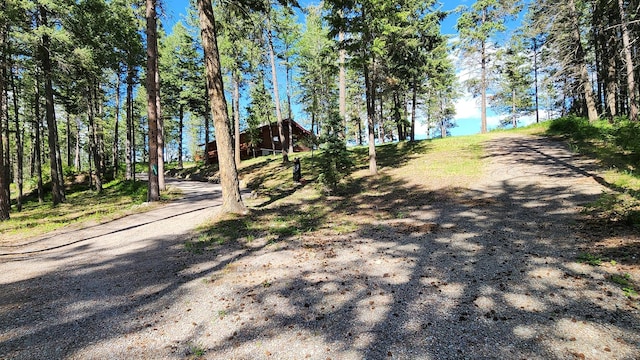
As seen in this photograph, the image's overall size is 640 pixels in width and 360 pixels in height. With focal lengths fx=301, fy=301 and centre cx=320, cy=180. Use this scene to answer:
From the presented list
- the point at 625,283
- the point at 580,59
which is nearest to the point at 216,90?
the point at 625,283

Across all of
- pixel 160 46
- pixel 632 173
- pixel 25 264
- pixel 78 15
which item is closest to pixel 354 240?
pixel 25 264

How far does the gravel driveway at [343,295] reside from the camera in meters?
3.52

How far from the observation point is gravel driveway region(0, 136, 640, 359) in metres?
3.52

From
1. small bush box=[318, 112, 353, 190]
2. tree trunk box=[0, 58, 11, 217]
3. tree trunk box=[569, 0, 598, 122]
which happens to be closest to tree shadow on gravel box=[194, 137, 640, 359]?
small bush box=[318, 112, 353, 190]

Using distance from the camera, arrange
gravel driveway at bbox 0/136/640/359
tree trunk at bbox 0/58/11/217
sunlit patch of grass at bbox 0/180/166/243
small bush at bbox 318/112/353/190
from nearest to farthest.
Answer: gravel driveway at bbox 0/136/640/359, sunlit patch of grass at bbox 0/180/166/243, tree trunk at bbox 0/58/11/217, small bush at bbox 318/112/353/190

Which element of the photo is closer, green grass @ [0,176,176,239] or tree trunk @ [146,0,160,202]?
green grass @ [0,176,176,239]

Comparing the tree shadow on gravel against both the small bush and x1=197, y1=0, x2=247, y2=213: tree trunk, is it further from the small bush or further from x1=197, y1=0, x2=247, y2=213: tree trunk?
the small bush

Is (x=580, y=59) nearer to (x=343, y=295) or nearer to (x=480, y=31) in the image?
(x=480, y=31)

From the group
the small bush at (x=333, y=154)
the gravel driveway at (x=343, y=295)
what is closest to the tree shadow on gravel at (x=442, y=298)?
the gravel driveway at (x=343, y=295)

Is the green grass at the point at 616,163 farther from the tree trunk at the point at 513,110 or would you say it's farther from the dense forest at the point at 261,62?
the tree trunk at the point at 513,110

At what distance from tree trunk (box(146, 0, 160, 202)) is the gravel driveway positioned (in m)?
5.49

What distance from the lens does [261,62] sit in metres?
26.0

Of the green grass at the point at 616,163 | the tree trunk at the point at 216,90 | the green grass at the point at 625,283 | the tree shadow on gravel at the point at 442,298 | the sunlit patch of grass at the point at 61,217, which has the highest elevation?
the tree trunk at the point at 216,90

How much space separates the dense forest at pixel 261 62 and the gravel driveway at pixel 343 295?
13.6 ft
